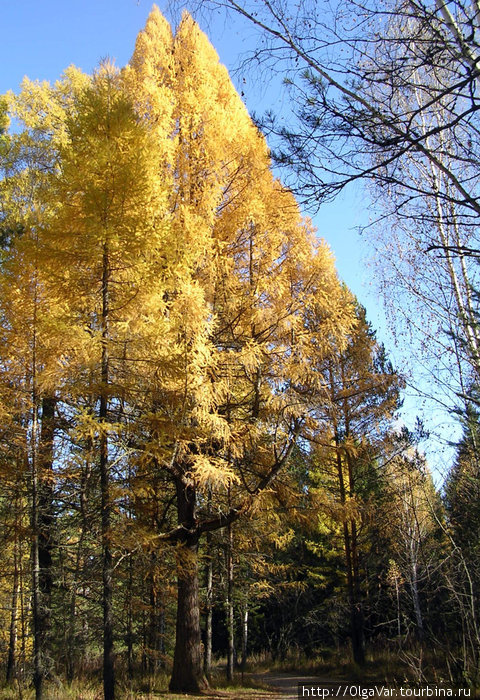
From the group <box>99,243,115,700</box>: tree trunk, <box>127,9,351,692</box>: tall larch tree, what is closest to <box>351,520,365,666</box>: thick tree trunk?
<box>127,9,351,692</box>: tall larch tree

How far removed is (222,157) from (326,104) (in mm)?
5693

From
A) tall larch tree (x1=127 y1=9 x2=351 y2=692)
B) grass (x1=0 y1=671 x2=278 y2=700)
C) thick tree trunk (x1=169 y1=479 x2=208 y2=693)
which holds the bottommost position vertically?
grass (x1=0 y1=671 x2=278 y2=700)

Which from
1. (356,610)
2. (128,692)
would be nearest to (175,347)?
(128,692)

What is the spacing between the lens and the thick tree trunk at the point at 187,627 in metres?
8.34

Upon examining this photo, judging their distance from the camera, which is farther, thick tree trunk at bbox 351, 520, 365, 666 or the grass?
thick tree trunk at bbox 351, 520, 365, 666

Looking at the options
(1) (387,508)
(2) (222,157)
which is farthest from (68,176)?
(1) (387,508)

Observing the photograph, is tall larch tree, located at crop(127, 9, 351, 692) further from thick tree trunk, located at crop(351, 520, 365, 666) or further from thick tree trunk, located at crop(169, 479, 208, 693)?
thick tree trunk, located at crop(351, 520, 365, 666)

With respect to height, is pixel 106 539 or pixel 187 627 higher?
pixel 106 539

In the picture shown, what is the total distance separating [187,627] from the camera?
28.2 ft

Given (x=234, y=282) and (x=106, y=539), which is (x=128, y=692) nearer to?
(x=106, y=539)

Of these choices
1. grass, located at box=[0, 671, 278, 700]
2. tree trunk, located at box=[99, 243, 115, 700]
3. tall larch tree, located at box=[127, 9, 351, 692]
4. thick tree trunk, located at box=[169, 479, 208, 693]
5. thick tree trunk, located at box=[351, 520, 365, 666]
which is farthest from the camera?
thick tree trunk, located at box=[351, 520, 365, 666]

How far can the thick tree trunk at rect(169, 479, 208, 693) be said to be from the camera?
328 inches

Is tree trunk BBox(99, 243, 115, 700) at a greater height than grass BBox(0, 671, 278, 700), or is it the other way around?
tree trunk BBox(99, 243, 115, 700)

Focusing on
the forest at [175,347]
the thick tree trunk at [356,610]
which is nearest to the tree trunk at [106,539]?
the forest at [175,347]
